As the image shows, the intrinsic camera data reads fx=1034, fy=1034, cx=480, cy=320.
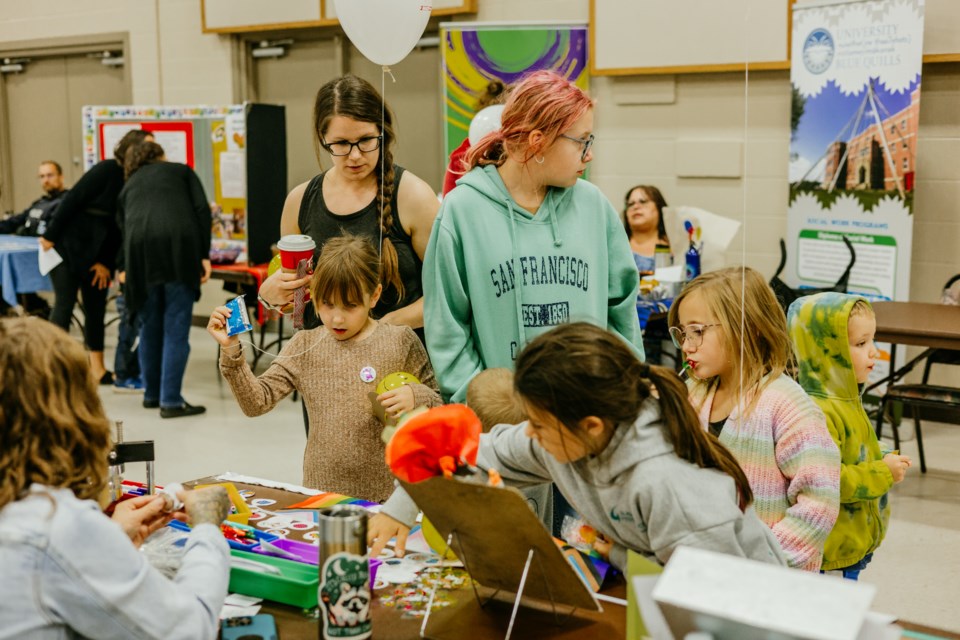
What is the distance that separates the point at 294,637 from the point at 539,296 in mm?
960

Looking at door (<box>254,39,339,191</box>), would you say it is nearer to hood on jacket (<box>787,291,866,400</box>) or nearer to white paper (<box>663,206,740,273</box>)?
white paper (<box>663,206,740,273</box>)

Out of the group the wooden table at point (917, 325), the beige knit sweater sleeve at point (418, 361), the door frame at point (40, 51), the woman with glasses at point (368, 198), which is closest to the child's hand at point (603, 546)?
the beige knit sweater sleeve at point (418, 361)

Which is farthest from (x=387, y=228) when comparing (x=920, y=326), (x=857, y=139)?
(x=857, y=139)

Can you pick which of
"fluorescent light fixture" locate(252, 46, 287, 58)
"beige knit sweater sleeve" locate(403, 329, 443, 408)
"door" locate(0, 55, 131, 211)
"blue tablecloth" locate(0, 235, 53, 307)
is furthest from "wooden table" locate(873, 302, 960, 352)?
"door" locate(0, 55, 131, 211)

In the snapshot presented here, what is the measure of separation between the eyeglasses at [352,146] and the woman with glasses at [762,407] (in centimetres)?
82

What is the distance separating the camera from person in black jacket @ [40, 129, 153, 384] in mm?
5789

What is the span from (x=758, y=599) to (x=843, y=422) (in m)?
1.32

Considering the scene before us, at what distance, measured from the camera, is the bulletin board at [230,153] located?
6.25m

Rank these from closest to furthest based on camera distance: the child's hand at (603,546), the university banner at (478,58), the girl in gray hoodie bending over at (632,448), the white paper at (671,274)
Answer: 1. the girl in gray hoodie bending over at (632,448)
2. the child's hand at (603,546)
3. the white paper at (671,274)
4. the university banner at (478,58)

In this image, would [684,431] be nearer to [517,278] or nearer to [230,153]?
[517,278]

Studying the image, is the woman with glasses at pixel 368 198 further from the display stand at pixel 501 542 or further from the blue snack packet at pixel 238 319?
the display stand at pixel 501 542

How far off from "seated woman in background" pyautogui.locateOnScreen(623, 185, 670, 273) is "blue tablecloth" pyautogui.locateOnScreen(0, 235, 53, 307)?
11.8 ft

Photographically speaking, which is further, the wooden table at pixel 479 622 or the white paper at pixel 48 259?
the white paper at pixel 48 259

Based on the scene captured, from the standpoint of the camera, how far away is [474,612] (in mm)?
1413
